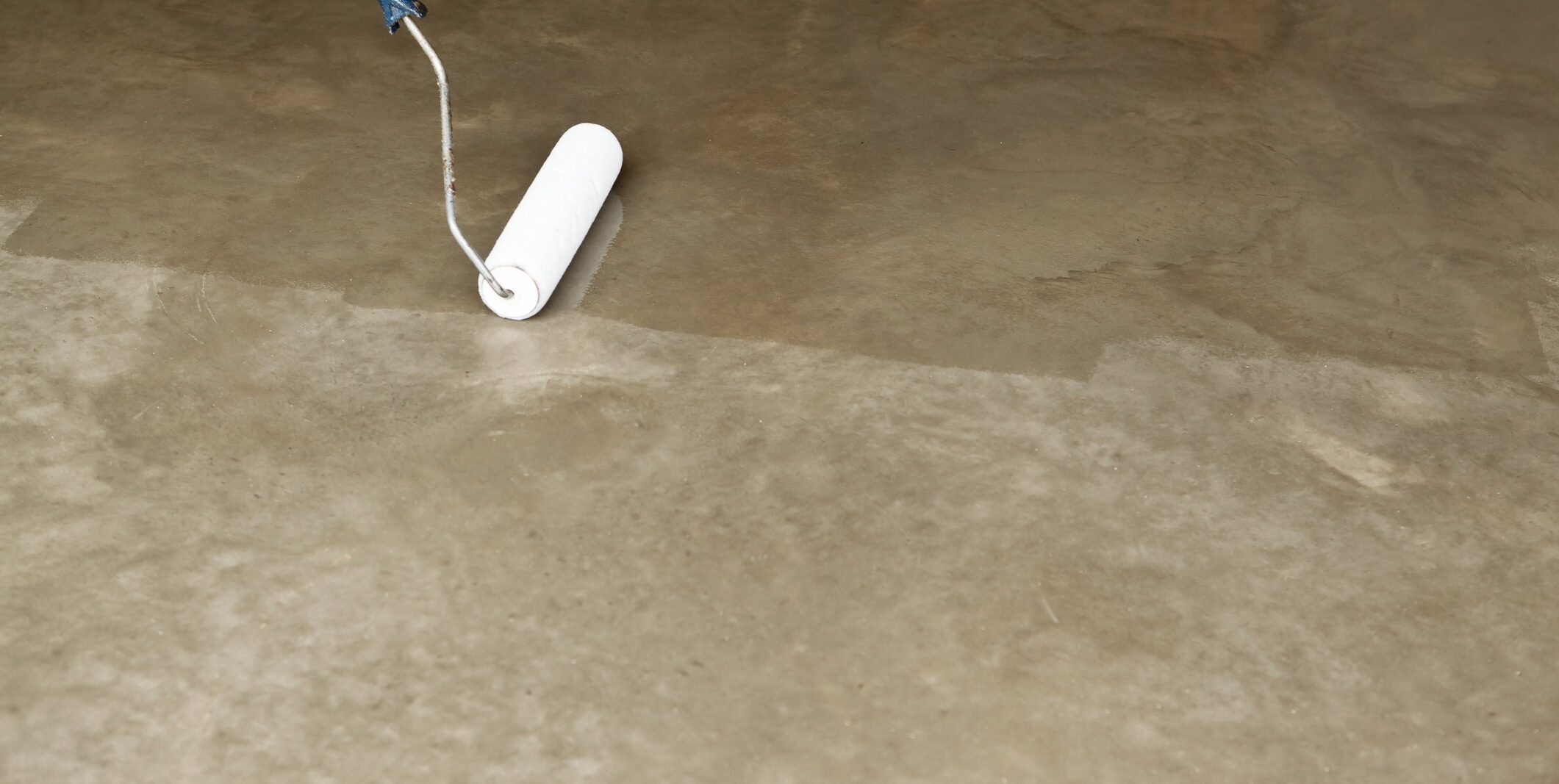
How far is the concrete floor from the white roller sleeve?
0.42 ft

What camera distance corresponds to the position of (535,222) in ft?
11.6

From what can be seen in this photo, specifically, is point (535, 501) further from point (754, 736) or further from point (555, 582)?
point (754, 736)

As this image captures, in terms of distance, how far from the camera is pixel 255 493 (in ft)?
10.2

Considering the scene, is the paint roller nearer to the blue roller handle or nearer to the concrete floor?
the blue roller handle

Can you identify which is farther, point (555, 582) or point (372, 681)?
point (555, 582)

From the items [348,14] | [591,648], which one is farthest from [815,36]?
[591,648]

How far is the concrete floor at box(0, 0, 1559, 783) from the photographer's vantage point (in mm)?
2682

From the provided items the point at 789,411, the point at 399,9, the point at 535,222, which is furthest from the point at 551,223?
the point at 789,411

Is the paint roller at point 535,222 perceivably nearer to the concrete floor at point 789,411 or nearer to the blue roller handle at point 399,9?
the blue roller handle at point 399,9

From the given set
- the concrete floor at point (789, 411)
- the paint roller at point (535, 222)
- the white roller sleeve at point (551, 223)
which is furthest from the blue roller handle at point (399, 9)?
the concrete floor at point (789, 411)

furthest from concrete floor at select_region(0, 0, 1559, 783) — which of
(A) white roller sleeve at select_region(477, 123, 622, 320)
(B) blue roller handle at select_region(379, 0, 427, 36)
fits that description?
(B) blue roller handle at select_region(379, 0, 427, 36)

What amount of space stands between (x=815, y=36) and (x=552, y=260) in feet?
6.35

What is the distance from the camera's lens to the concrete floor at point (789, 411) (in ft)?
8.80

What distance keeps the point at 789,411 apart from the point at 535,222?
0.95m
